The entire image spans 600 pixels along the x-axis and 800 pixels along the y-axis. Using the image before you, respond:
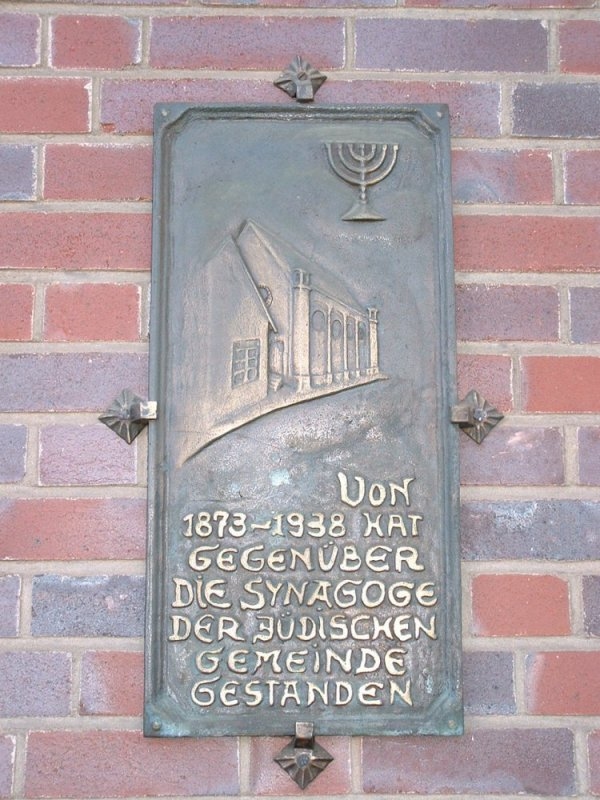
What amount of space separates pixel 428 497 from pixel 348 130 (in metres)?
0.57

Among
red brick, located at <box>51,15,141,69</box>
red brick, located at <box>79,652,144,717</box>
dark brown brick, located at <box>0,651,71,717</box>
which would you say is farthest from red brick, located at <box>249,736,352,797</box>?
red brick, located at <box>51,15,141,69</box>

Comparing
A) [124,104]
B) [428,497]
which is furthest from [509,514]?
[124,104]

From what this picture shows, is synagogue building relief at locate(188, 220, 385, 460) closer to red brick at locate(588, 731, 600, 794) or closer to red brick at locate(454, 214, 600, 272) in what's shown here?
red brick at locate(454, 214, 600, 272)

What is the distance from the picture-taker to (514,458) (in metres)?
1.53

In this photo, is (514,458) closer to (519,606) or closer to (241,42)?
(519,606)

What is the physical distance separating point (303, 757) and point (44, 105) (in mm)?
1044

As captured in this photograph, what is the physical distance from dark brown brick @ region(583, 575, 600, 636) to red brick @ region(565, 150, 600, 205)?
1.89 feet

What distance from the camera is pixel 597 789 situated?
145 cm

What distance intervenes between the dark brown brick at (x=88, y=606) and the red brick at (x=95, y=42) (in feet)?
2.59

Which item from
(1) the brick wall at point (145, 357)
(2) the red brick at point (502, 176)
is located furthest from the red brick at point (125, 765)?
(2) the red brick at point (502, 176)

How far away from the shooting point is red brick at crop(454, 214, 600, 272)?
61.8 inches

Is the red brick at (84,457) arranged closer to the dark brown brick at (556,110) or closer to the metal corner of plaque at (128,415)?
the metal corner of plaque at (128,415)

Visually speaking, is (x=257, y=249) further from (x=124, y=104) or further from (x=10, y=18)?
(x=10, y=18)

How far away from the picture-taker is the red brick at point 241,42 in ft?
5.26
